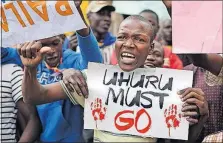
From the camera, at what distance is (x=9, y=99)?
A: 398 centimetres

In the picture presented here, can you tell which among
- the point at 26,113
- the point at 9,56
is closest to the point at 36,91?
the point at 26,113

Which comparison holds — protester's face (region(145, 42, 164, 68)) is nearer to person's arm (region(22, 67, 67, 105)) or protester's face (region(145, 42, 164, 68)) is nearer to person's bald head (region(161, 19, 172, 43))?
person's arm (region(22, 67, 67, 105))

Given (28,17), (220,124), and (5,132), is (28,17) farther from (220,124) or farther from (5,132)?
(220,124)

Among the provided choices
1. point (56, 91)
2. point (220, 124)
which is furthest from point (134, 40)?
point (220, 124)

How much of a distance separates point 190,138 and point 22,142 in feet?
4.46

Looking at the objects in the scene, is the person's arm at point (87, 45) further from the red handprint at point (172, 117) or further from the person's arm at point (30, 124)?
the red handprint at point (172, 117)

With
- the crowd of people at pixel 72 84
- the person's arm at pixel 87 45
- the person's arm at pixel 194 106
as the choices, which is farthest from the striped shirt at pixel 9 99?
the person's arm at pixel 194 106

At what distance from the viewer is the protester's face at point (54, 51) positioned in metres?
4.11

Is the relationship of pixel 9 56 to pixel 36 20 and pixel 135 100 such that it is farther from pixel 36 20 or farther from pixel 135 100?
pixel 135 100

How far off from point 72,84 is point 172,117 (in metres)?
0.61

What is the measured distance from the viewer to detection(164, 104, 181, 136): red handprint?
3.20m

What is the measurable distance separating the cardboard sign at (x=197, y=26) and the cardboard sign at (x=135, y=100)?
6.7 inches

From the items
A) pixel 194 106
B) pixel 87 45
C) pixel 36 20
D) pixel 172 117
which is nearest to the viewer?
pixel 194 106

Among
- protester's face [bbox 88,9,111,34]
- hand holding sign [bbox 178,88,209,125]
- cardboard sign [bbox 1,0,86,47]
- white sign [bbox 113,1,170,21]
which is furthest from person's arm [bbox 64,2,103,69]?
white sign [bbox 113,1,170,21]
